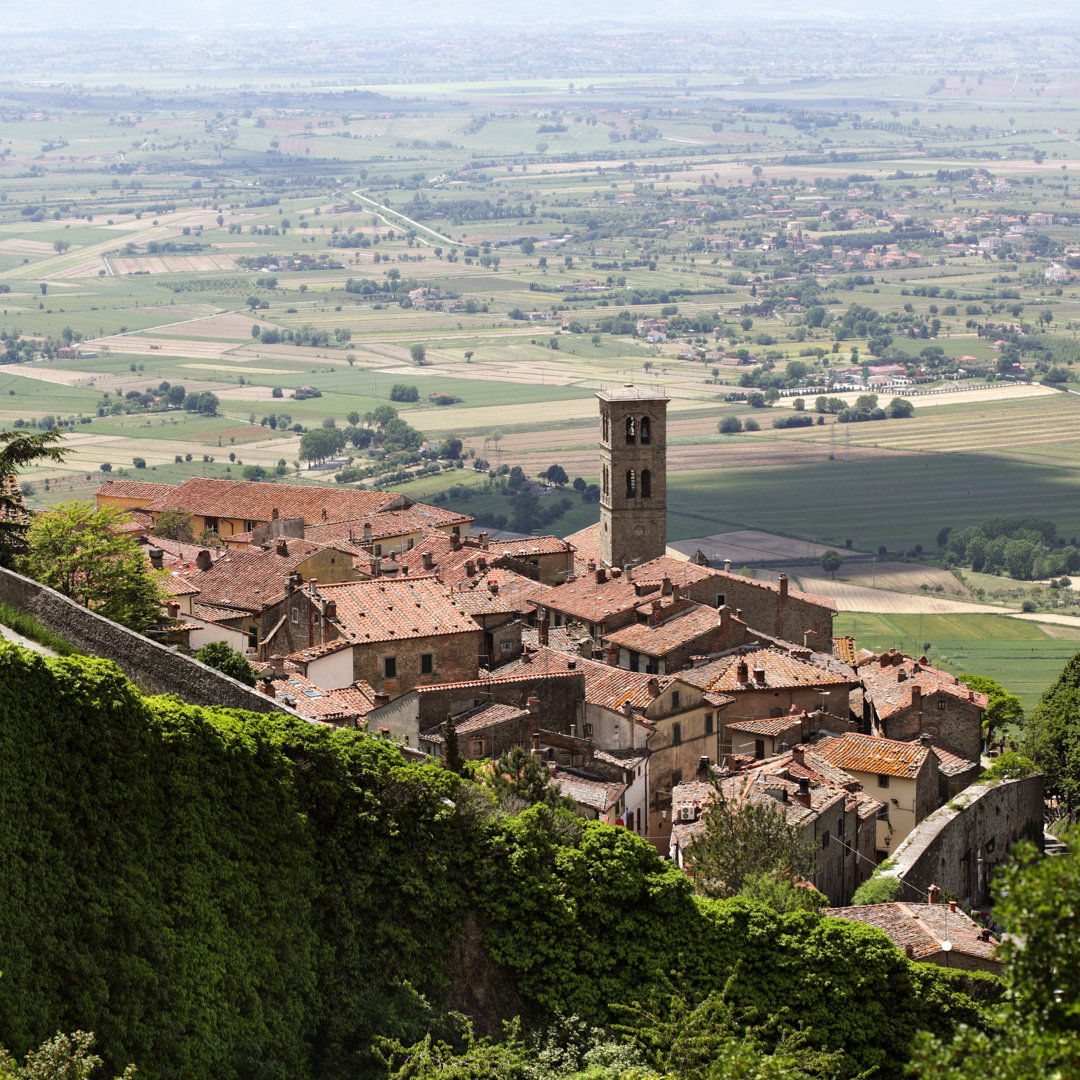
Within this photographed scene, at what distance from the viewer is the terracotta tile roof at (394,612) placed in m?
44.5

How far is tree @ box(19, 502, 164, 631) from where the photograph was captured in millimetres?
36656

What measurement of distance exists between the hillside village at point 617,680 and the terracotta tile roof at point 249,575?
0.33 ft

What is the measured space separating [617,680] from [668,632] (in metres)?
6.50

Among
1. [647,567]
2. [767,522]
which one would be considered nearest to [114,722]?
[647,567]

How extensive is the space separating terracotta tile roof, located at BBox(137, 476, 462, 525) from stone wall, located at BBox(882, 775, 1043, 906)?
30908 mm

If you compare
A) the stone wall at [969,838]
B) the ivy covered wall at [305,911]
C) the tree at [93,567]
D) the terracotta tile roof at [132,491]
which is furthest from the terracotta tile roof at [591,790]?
the terracotta tile roof at [132,491]

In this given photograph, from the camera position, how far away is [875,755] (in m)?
47.0

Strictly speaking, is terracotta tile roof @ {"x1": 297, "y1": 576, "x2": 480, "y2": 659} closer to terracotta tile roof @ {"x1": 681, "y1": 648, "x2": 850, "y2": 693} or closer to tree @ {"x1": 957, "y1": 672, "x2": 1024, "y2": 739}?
terracotta tile roof @ {"x1": 681, "y1": 648, "x2": 850, "y2": 693}

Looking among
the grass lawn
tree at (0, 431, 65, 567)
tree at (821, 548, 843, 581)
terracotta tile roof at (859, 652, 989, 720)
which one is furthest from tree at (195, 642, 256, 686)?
tree at (821, 548, 843, 581)

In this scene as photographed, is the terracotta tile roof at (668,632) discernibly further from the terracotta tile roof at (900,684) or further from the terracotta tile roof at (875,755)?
the terracotta tile roof at (875,755)

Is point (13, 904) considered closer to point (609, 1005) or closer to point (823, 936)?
point (609, 1005)

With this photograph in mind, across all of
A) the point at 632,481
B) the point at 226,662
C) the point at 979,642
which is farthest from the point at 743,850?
the point at 979,642

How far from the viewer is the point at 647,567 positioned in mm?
60750

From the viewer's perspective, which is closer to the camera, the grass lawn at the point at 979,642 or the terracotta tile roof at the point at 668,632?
the terracotta tile roof at the point at 668,632
